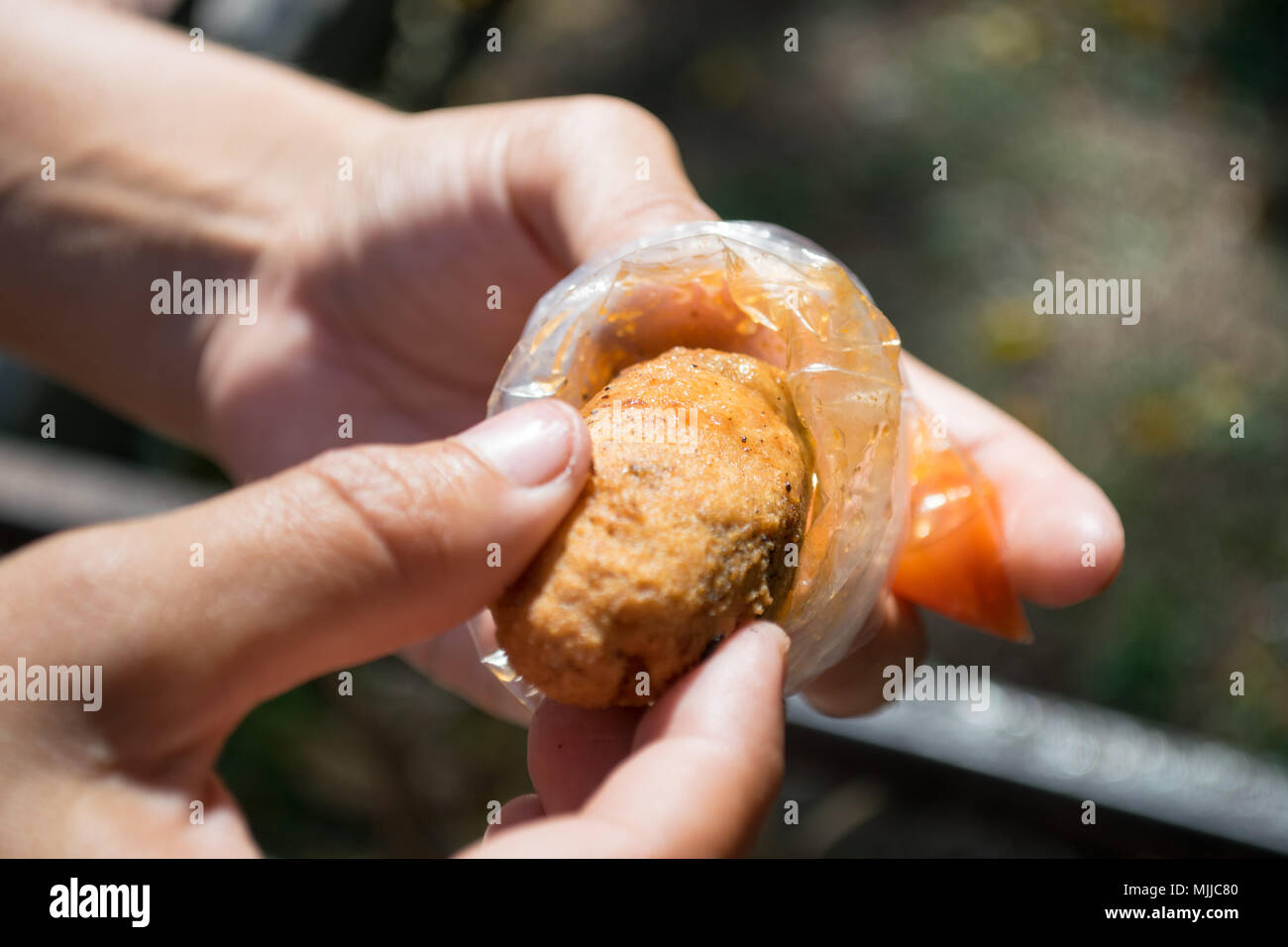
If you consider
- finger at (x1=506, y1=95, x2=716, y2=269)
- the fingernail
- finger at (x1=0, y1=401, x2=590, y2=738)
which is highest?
finger at (x1=506, y1=95, x2=716, y2=269)

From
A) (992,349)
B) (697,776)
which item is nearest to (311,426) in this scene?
(697,776)

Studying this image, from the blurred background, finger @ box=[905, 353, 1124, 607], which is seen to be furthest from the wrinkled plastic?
the blurred background

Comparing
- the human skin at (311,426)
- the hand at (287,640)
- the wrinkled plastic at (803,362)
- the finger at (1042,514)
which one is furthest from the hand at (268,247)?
the hand at (287,640)

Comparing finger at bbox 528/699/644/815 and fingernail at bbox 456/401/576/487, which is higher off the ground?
fingernail at bbox 456/401/576/487

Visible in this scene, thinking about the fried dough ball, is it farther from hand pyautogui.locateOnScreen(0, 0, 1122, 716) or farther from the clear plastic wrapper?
hand pyautogui.locateOnScreen(0, 0, 1122, 716)

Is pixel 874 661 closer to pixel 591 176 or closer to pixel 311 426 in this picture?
pixel 591 176

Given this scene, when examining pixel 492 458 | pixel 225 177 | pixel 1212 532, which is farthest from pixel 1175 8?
pixel 492 458
